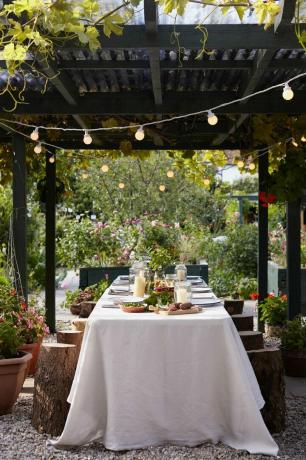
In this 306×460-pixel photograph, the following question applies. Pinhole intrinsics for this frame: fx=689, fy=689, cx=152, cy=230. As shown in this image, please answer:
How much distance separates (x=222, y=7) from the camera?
368 cm

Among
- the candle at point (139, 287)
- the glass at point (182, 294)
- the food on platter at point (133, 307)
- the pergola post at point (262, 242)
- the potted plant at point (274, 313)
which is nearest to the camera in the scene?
the food on platter at point (133, 307)

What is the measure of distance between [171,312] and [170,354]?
27 centimetres

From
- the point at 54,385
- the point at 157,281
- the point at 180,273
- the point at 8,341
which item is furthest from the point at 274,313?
the point at 54,385

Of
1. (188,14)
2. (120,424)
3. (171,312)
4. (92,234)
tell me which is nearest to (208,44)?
(188,14)

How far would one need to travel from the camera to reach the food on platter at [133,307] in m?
4.07

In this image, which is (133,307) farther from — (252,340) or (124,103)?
(124,103)

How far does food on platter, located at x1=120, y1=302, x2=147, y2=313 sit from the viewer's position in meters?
4.07

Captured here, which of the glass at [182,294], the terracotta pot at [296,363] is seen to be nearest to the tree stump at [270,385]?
the glass at [182,294]

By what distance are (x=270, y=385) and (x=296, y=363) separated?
1.73 m

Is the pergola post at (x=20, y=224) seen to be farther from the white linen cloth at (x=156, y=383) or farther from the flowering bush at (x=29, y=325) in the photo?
the white linen cloth at (x=156, y=383)

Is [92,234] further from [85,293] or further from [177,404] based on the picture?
[177,404]

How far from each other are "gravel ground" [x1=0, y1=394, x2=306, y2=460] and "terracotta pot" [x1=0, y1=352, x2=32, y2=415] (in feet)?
0.63

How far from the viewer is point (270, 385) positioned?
13.7 ft

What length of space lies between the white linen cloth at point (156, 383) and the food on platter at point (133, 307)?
0.26m
